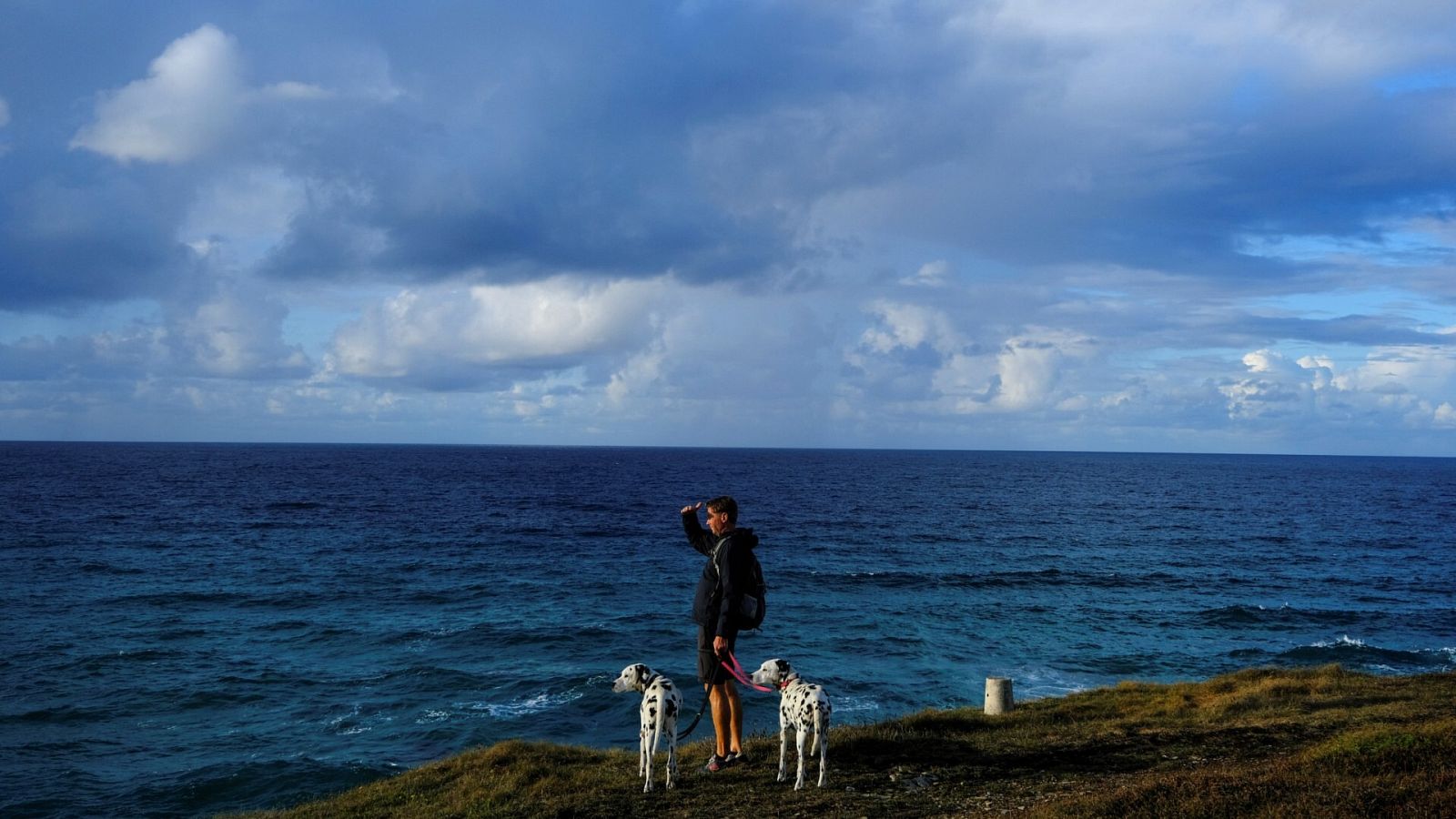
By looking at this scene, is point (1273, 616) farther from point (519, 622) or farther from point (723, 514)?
point (723, 514)

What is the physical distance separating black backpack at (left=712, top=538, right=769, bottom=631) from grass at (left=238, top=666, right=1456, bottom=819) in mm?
2013

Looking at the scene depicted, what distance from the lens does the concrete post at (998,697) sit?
15.1 meters

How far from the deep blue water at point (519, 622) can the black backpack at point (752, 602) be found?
1218cm

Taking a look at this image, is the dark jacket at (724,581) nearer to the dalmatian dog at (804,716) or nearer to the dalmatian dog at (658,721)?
the dalmatian dog at (658,721)

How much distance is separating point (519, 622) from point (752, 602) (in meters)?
24.8

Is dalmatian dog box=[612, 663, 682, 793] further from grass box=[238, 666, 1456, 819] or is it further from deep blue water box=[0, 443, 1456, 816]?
deep blue water box=[0, 443, 1456, 816]

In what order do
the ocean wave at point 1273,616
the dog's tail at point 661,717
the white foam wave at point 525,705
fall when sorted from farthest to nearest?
the ocean wave at point 1273,616 < the white foam wave at point 525,705 < the dog's tail at point 661,717

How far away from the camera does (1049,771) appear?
1088 cm

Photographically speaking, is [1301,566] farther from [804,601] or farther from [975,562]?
[804,601]

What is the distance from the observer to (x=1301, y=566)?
49906 mm

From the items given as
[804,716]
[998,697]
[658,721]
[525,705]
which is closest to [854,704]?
[998,697]

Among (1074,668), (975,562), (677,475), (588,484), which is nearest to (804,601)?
(1074,668)

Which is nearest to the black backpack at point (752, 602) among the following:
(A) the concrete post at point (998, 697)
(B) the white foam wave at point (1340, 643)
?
(A) the concrete post at point (998, 697)

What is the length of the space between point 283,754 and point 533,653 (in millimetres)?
9350
